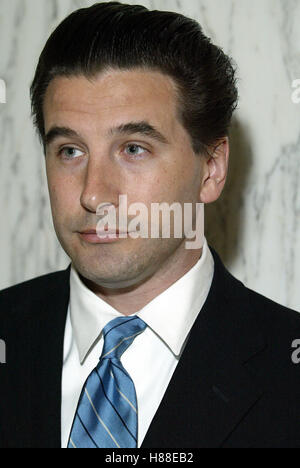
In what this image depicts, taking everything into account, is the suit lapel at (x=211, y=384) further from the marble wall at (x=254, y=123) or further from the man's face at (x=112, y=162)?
the marble wall at (x=254, y=123)

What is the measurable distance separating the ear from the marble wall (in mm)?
183

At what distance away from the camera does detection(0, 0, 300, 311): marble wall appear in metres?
1.90

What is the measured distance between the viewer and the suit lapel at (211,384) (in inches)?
58.4

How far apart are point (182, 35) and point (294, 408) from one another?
0.76 metres

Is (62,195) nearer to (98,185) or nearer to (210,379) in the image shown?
(98,185)

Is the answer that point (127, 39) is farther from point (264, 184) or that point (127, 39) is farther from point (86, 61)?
point (264, 184)

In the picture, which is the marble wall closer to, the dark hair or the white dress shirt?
the dark hair

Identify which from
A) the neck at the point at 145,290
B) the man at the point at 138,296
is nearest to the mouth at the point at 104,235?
the man at the point at 138,296

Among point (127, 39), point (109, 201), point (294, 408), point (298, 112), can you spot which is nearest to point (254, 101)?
point (298, 112)

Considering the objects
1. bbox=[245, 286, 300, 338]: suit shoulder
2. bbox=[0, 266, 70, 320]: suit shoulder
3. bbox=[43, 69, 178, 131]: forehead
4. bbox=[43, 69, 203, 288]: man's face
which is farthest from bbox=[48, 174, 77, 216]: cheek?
bbox=[245, 286, 300, 338]: suit shoulder

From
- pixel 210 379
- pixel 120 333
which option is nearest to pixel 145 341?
pixel 120 333

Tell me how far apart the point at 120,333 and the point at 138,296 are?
0.09m

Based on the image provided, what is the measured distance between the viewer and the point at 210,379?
1.53 m

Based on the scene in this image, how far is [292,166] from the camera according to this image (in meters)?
1.91
